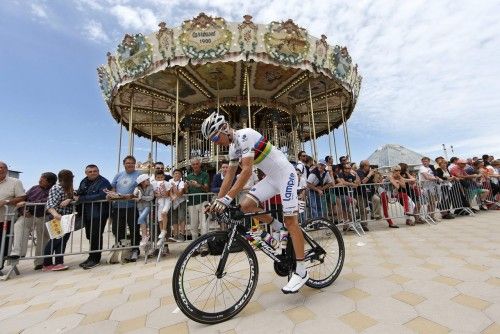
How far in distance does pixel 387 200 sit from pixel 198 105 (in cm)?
1206

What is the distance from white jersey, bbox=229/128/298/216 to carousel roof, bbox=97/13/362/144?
8.72 meters

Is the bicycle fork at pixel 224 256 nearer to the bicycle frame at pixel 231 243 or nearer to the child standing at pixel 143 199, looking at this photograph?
the bicycle frame at pixel 231 243

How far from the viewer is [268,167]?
280 centimetres

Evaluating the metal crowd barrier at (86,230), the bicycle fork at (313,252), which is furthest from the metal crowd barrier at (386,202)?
the bicycle fork at (313,252)

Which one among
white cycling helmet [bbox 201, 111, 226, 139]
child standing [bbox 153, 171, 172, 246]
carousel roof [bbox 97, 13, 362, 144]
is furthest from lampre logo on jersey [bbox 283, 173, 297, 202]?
carousel roof [bbox 97, 13, 362, 144]

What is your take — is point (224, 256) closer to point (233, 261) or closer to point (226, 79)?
point (233, 261)

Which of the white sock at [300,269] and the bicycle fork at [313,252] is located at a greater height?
the bicycle fork at [313,252]

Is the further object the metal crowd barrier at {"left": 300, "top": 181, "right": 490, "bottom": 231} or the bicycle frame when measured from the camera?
the metal crowd barrier at {"left": 300, "top": 181, "right": 490, "bottom": 231}

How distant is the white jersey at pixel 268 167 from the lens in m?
2.61

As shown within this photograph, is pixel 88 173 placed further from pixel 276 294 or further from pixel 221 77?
pixel 221 77

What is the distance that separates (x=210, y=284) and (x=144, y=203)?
315 centimetres

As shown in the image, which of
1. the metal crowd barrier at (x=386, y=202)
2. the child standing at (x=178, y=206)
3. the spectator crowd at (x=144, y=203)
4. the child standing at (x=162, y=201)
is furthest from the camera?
the metal crowd barrier at (x=386, y=202)

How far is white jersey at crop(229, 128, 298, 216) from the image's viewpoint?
8.55 ft

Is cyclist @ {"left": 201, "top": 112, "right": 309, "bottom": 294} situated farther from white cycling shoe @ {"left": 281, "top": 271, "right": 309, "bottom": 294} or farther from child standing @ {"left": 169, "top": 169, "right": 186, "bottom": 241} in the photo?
child standing @ {"left": 169, "top": 169, "right": 186, "bottom": 241}
